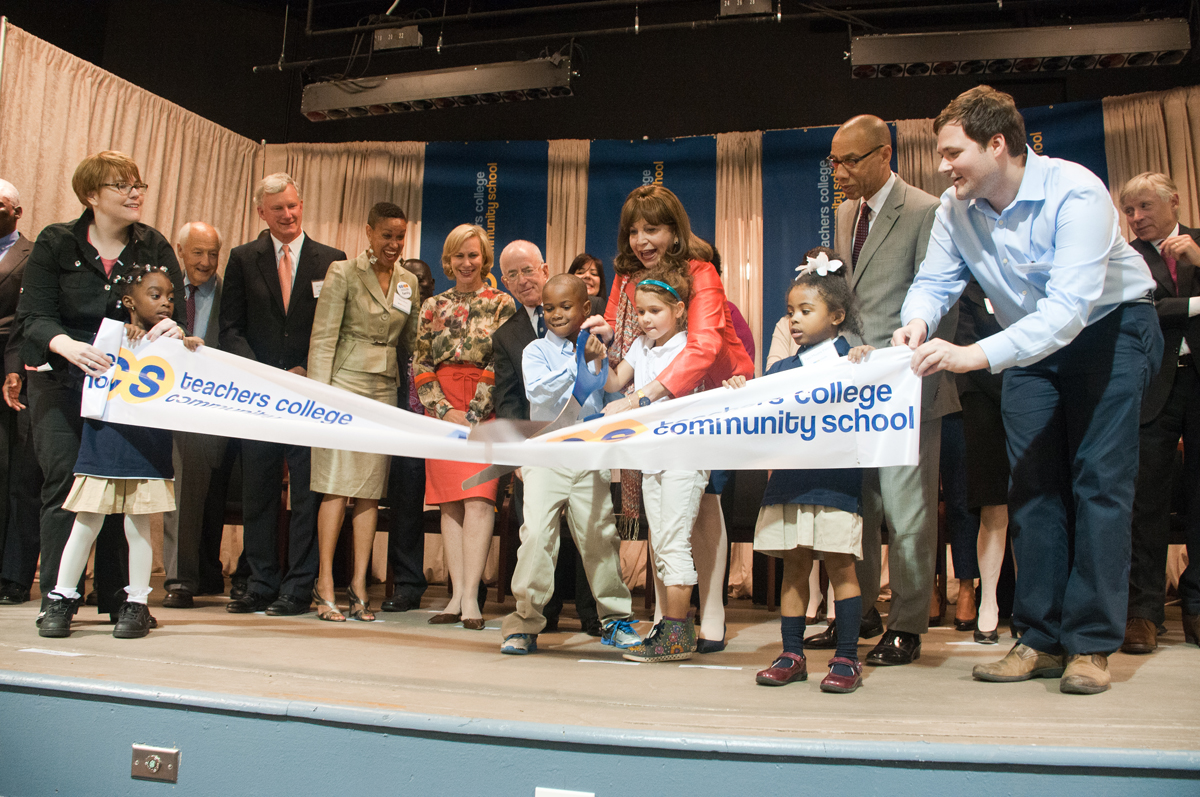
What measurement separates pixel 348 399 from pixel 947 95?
18.0 ft

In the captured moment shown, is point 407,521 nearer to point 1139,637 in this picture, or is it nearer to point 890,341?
point 890,341

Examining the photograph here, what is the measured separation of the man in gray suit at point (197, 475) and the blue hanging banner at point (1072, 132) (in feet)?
17.7

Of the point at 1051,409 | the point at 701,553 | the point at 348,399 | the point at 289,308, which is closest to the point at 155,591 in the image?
the point at 289,308

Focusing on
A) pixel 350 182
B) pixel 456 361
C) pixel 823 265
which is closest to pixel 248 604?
pixel 456 361

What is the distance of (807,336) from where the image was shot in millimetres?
2648

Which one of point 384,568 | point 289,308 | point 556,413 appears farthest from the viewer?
point 384,568

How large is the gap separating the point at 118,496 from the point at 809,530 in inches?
91.4

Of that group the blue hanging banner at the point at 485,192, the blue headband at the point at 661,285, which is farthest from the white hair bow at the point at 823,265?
the blue hanging banner at the point at 485,192

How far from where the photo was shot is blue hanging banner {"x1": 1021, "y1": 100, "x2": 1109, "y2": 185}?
20.1 ft

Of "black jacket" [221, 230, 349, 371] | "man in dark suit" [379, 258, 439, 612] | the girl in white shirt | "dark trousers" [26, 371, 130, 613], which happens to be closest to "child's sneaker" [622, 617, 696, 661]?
the girl in white shirt

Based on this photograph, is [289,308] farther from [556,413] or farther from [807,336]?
[807,336]

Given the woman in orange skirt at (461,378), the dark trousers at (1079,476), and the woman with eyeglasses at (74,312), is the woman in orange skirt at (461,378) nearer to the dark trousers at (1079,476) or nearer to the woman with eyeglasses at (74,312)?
the woman with eyeglasses at (74,312)

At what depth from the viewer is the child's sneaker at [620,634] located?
3.15 meters

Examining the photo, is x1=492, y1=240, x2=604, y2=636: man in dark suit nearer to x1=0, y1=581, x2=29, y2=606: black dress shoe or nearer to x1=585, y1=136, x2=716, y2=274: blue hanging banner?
x1=0, y1=581, x2=29, y2=606: black dress shoe
